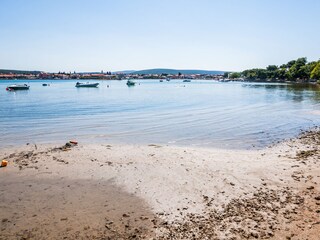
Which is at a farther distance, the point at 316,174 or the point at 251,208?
A: the point at 316,174

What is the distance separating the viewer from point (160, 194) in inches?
390

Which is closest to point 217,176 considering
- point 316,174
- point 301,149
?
point 316,174

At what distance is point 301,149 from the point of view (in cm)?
1587

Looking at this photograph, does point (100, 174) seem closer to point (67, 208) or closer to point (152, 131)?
point (67, 208)

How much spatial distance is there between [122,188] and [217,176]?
4.23 m

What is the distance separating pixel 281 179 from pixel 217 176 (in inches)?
104

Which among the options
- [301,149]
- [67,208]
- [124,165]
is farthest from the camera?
[301,149]

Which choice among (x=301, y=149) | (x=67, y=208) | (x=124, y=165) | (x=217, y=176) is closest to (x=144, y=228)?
(x=67, y=208)

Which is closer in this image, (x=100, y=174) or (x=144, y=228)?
(x=144, y=228)

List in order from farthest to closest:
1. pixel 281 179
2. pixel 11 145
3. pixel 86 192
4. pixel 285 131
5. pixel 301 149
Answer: pixel 285 131, pixel 11 145, pixel 301 149, pixel 281 179, pixel 86 192

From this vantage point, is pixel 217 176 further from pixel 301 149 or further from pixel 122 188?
pixel 301 149

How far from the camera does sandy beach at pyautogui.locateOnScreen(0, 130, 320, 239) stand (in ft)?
24.2

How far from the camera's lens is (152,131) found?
23250mm

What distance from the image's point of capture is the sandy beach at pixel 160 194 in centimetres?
737
